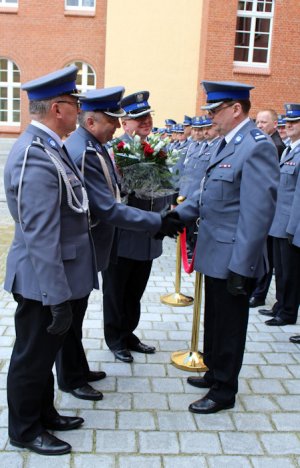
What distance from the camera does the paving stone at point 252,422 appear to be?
10.6ft

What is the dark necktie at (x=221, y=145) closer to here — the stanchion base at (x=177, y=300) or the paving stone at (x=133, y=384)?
the paving stone at (x=133, y=384)

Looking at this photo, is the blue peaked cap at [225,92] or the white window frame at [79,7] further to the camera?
the white window frame at [79,7]

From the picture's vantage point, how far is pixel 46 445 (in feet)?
9.48

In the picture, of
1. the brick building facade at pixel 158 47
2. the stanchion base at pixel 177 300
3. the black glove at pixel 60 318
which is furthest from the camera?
Result: the brick building facade at pixel 158 47

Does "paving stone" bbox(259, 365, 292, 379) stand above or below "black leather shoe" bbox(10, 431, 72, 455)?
below

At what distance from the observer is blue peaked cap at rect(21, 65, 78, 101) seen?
2619 millimetres

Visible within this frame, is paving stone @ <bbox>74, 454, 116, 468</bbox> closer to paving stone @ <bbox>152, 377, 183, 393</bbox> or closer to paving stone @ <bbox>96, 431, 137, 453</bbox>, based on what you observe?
paving stone @ <bbox>96, 431, 137, 453</bbox>

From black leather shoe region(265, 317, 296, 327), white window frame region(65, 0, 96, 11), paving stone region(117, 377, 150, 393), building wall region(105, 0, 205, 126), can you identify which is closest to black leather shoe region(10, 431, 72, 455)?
paving stone region(117, 377, 150, 393)

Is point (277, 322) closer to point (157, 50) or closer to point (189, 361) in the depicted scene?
point (189, 361)

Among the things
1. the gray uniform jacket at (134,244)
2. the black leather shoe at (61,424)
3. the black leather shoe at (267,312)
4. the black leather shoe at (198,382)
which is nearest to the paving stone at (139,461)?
the black leather shoe at (61,424)

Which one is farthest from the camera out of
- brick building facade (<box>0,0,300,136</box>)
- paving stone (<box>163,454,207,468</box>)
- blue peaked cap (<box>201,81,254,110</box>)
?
brick building facade (<box>0,0,300,136</box>)

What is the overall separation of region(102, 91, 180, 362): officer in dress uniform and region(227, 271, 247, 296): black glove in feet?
3.47

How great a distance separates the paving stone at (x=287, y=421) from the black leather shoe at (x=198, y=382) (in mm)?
572

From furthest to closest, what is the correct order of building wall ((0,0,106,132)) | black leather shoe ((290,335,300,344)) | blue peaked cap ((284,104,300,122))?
building wall ((0,0,106,132)), blue peaked cap ((284,104,300,122)), black leather shoe ((290,335,300,344))
